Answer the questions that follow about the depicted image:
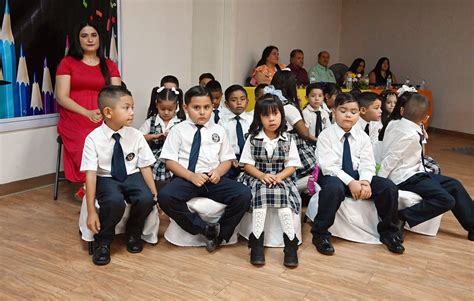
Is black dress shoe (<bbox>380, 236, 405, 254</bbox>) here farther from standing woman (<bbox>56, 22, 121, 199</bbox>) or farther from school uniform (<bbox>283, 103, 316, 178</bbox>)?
standing woman (<bbox>56, 22, 121, 199</bbox>)

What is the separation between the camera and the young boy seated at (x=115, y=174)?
2.48m

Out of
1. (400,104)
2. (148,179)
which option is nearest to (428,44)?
(400,104)

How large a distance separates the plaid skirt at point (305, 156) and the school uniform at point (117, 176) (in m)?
1.14

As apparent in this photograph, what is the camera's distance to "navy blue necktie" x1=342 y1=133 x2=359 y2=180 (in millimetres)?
2883

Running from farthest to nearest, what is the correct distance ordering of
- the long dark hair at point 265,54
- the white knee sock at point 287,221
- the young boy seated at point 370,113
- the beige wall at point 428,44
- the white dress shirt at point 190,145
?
the beige wall at point 428,44
the long dark hair at point 265,54
the young boy seated at point 370,113
the white dress shirt at point 190,145
the white knee sock at point 287,221

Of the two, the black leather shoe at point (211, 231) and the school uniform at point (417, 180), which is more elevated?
the school uniform at point (417, 180)

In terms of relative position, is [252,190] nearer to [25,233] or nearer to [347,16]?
[25,233]

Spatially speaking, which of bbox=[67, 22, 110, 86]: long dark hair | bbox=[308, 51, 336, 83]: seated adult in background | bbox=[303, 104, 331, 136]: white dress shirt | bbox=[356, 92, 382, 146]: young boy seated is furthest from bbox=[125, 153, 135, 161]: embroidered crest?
bbox=[308, 51, 336, 83]: seated adult in background

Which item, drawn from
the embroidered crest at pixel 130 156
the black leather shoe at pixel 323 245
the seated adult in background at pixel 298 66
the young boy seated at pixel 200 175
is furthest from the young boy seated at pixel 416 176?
the seated adult in background at pixel 298 66

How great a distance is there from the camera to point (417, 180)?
9.59ft

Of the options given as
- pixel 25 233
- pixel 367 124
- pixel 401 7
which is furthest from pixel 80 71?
pixel 401 7

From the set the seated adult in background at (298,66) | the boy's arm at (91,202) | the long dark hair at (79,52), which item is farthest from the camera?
the seated adult in background at (298,66)

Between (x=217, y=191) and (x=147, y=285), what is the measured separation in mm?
672

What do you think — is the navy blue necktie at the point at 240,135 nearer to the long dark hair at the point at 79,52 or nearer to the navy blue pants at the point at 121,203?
the navy blue pants at the point at 121,203
